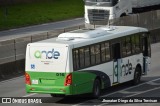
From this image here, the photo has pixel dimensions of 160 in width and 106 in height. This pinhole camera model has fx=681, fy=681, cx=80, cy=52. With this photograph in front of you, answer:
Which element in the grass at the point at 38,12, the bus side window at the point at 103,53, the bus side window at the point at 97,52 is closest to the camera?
the bus side window at the point at 97,52

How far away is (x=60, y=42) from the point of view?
25375mm

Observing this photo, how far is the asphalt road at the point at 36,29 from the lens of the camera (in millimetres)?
54112

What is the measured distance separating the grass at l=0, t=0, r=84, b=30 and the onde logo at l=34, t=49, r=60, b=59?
33878mm

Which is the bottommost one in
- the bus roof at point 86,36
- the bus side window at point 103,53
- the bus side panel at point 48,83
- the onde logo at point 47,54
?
the bus side panel at point 48,83

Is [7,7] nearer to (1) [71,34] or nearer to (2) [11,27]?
(2) [11,27]

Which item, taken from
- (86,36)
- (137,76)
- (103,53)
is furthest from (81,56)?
(137,76)

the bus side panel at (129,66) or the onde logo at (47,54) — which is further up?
the onde logo at (47,54)

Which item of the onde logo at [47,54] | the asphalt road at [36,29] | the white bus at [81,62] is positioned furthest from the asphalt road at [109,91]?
the asphalt road at [36,29]

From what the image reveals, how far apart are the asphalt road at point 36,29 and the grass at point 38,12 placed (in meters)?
1.34

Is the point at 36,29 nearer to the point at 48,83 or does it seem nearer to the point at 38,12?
the point at 38,12

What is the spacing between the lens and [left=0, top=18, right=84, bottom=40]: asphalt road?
5411cm

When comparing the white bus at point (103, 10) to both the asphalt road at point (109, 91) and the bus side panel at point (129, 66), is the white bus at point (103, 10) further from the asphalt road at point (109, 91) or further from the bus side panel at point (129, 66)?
the bus side panel at point (129, 66)

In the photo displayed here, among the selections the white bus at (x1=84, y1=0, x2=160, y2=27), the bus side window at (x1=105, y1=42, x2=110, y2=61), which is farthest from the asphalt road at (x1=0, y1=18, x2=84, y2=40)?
the bus side window at (x1=105, y1=42, x2=110, y2=61)

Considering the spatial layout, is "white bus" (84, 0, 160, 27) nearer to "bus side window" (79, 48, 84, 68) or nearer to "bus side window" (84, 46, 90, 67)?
"bus side window" (84, 46, 90, 67)
